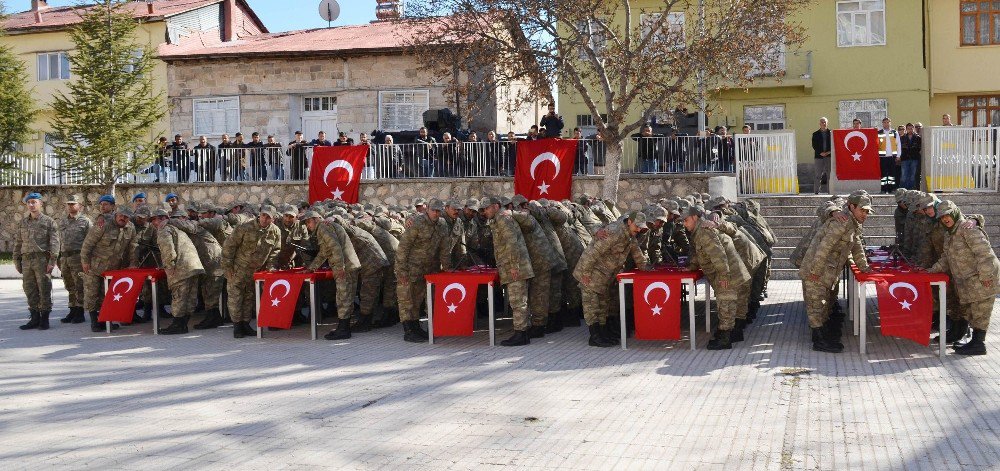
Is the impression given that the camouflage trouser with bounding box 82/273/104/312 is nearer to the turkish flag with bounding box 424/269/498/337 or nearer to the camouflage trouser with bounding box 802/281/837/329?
the turkish flag with bounding box 424/269/498/337

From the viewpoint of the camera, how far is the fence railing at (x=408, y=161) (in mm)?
21969

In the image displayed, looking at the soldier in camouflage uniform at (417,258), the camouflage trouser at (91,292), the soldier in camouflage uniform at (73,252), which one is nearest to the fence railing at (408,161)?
the soldier in camouflage uniform at (73,252)

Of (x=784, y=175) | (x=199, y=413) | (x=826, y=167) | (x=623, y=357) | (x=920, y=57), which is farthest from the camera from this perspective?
(x=920, y=57)

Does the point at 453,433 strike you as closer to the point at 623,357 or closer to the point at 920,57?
the point at 623,357

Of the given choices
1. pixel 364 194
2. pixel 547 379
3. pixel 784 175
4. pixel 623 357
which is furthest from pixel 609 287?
pixel 364 194

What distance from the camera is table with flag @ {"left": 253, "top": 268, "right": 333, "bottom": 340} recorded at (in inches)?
471

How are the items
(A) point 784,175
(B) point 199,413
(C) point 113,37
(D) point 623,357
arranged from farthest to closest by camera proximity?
(C) point 113,37, (A) point 784,175, (D) point 623,357, (B) point 199,413

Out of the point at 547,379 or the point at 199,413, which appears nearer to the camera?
the point at 199,413

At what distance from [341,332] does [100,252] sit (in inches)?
155

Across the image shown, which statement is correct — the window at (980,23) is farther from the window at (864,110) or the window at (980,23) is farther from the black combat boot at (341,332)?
the black combat boot at (341,332)

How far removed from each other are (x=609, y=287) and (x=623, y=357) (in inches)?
45.3

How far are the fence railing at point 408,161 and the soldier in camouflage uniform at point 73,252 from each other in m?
10.1

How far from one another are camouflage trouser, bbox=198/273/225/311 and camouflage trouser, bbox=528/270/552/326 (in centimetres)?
463

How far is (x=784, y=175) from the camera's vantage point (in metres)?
20.2
